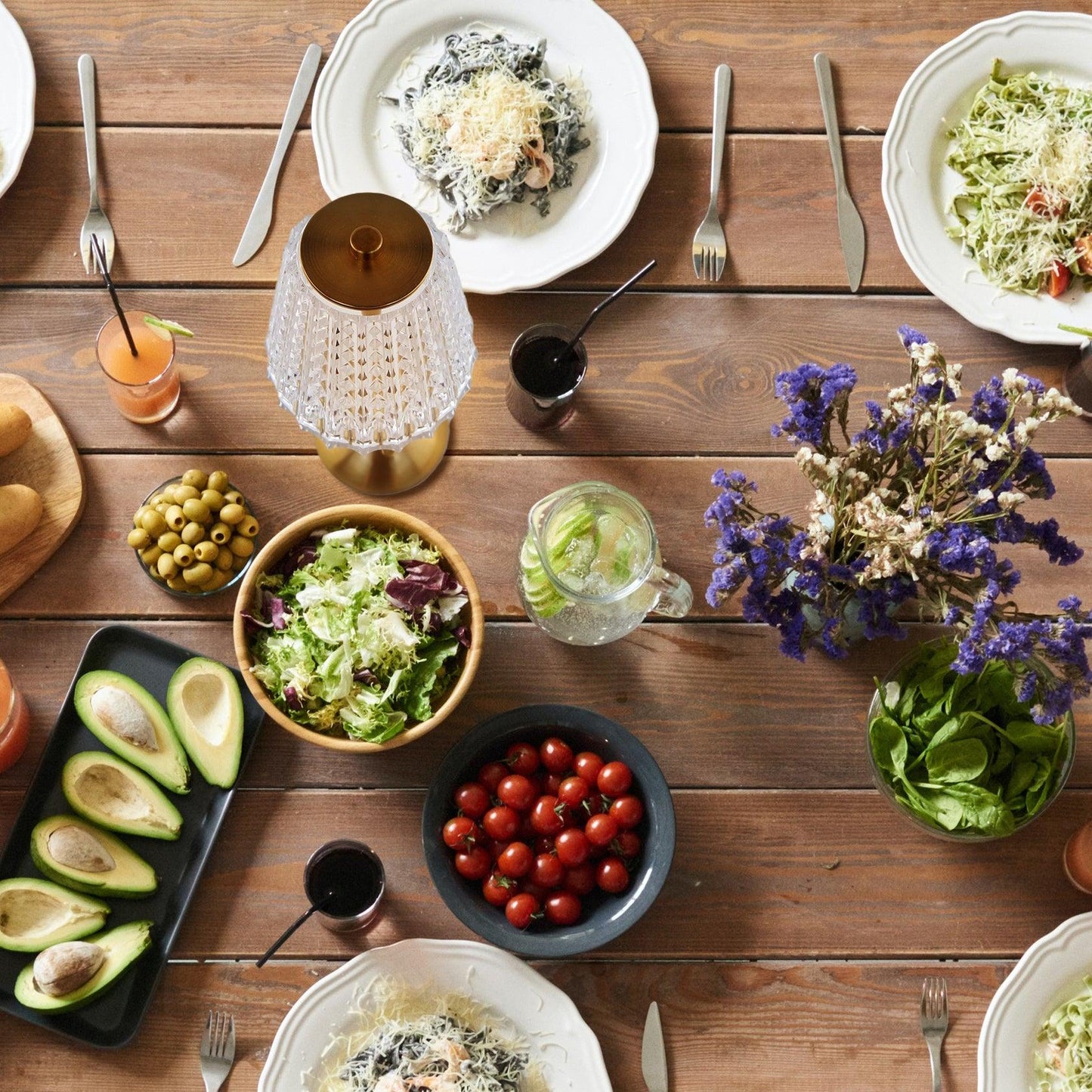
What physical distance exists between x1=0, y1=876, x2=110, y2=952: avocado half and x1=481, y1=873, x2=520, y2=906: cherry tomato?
1.78 ft

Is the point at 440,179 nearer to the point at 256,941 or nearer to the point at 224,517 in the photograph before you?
the point at 224,517

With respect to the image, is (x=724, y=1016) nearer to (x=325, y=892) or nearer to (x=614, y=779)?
(x=614, y=779)

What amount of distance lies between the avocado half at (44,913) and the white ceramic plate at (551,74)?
106 centimetres

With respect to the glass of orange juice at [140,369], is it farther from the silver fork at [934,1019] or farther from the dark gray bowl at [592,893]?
the silver fork at [934,1019]

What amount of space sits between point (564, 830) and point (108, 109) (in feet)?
4.41

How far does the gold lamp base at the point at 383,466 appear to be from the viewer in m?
1.73

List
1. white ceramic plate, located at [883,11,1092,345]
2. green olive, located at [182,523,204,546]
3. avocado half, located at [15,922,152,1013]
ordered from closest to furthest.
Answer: avocado half, located at [15,922,152,1013]
green olive, located at [182,523,204,546]
white ceramic plate, located at [883,11,1092,345]

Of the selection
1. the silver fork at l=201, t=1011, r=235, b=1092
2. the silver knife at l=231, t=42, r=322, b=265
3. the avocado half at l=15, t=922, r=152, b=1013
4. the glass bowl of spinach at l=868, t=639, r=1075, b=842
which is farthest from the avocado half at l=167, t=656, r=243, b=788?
the glass bowl of spinach at l=868, t=639, r=1075, b=842

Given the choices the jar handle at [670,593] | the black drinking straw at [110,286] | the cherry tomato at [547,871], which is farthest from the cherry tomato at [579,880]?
the black drinking straw at [110,286]

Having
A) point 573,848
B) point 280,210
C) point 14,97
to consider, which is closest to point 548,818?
point 573,848

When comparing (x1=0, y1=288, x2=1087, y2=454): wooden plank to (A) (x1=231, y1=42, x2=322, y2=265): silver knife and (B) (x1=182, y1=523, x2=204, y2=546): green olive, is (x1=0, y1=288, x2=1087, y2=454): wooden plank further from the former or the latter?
(B) (x1=182, y1=523, x2=204, y2=546): green olive

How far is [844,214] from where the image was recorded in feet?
6.00

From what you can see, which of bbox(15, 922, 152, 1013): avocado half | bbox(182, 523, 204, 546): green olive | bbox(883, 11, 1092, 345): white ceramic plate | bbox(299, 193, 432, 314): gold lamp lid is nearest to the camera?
bbox(299, 193, 432, 314): gold lamp lid

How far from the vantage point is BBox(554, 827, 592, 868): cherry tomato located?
157cm
